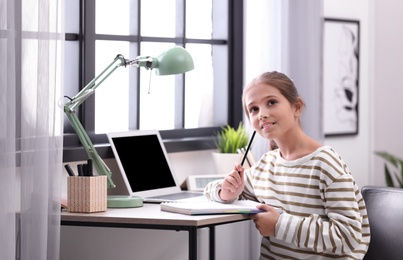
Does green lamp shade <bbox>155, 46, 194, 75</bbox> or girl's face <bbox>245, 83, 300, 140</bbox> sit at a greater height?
green lamp shade <bbox>155, 46, 194, 75</bbox>

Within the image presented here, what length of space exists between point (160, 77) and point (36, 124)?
1193 mm

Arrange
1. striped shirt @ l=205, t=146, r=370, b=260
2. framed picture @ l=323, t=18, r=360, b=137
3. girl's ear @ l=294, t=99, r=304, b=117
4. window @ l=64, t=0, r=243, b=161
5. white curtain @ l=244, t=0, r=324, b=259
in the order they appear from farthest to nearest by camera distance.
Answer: framed picture @ l=323, t=18, r=360, b=137 → white curtain @ l=244, t=0, r=324, b=259 → window @ l=64, t=0, r=243, b=161 → girl's ear @ l=294, t=99, r=304, b=117 → striped shirt @ l=205, t=146, r=370, b=260

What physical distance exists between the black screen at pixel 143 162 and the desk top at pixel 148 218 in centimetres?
40

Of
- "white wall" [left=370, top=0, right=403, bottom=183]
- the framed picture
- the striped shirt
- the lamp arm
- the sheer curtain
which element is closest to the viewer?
the striped shirt

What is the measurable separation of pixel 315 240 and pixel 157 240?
3.27ft

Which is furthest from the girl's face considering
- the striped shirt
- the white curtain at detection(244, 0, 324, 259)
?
the white curtain at detection(244, 0, 324, 259)

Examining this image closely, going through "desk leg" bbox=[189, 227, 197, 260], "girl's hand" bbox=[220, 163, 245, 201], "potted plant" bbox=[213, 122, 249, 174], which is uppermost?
"potted plant" bbox=[213, 122, 249, 174]

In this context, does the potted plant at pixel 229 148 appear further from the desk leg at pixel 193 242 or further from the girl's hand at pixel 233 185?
the desk leg at pixel 193 242

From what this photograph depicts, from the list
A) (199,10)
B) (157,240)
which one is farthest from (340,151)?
(157,240)

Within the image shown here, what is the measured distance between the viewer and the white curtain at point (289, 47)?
151 inches

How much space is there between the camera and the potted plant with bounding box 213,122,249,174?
11.9 feet

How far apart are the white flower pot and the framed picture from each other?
37.8 inches

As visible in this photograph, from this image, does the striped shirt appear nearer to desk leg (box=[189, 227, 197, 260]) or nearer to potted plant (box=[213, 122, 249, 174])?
desk leg (box=[189, 227, 197, 260])

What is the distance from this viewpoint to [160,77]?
3768 mm
